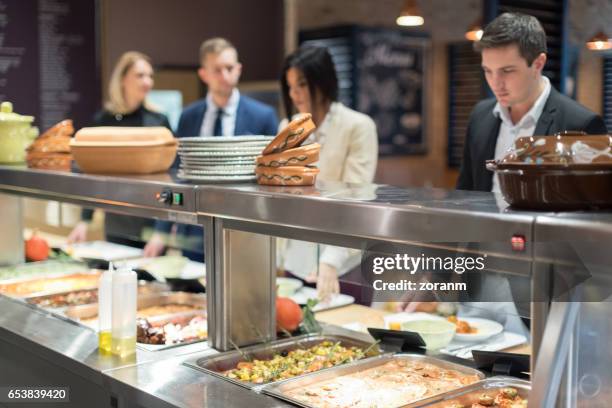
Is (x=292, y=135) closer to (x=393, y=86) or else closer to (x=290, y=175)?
(x=290, y=175)

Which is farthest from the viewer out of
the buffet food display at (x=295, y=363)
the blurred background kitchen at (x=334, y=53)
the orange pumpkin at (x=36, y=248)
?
the blurred background kitchen at (x=334, y=53)

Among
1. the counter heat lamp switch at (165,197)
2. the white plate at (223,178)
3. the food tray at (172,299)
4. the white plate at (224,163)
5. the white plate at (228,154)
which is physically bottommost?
the food tray at (172,299)

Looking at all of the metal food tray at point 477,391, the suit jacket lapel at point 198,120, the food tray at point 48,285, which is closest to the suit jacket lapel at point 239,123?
the suit jacket lapel at point 198,120

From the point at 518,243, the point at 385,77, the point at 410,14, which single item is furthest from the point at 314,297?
Result: the point at 385,77

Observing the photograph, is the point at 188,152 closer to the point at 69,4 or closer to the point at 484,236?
the point at 484,236

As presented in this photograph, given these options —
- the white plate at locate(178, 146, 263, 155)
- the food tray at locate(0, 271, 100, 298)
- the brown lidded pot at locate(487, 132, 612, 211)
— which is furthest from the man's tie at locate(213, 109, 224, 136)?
the brown lidded pot at locate(487, 132, 612, 211)

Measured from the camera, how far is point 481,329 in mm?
2348

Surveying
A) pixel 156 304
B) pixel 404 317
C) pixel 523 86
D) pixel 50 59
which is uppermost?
pixel 50 59

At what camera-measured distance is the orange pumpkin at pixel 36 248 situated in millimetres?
3643

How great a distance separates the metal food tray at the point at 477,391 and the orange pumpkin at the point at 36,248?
8.10 feet

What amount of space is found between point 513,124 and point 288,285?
1.24 m

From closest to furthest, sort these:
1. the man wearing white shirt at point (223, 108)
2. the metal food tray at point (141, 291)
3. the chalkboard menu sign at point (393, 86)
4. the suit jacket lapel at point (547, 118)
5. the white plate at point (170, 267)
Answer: the metal food tray at point (141, 291)
the suit jacket lapel at point (547, 118)
the white plate at point (170, 267)
the man wearing white shirt at point (223, 108)
the chalkboard menu sign at point (393, 86)

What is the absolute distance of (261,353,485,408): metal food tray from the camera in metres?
1.76

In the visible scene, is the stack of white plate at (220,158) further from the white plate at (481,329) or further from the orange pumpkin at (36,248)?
the orange pumpkin at (36,248)
